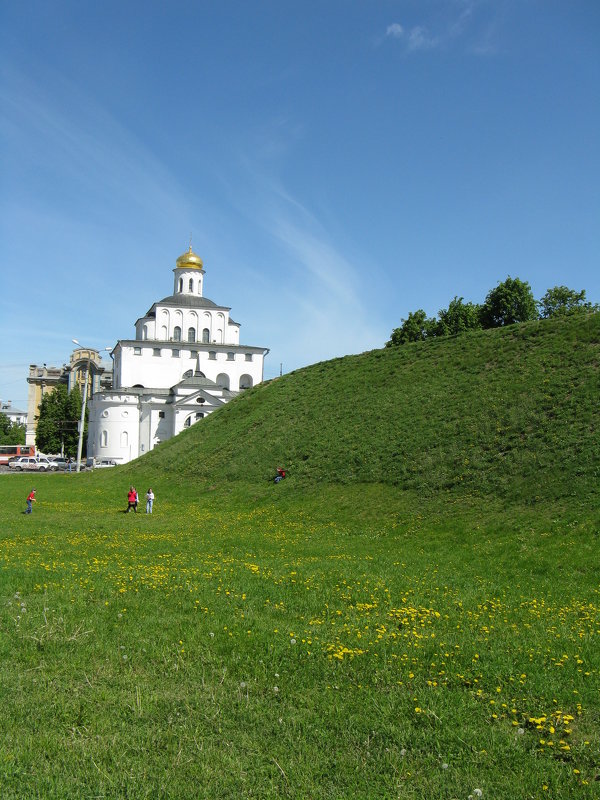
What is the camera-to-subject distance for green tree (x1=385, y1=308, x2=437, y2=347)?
2979 inches

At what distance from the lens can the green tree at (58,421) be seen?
91.4m

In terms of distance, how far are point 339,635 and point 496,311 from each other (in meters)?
66.2

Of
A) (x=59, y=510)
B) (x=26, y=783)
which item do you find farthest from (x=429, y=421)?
(x=26, y=783)

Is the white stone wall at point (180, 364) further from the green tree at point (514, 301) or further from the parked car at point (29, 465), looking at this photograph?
the green tree at point (514, 301)

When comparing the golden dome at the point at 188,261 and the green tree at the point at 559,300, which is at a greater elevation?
the golden dome at the point at 188,261

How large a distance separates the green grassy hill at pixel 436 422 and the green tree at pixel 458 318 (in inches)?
1106

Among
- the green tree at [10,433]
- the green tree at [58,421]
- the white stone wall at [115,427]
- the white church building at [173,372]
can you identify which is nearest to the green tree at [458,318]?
the white church building at [173,372]

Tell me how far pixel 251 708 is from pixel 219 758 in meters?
1.07

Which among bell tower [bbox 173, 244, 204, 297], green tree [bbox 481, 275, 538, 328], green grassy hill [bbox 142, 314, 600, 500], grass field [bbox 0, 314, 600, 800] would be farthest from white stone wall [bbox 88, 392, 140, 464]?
grass field [bbox 0, 314, 600, 800]

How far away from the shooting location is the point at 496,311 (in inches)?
2817

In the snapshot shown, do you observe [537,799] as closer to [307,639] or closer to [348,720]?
[348,720]

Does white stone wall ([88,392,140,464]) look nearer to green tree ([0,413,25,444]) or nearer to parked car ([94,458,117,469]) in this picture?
parked car ([94,458,117,469])

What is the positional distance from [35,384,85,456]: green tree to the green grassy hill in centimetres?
4708

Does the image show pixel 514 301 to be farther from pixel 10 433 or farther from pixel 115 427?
pixel 10 433
